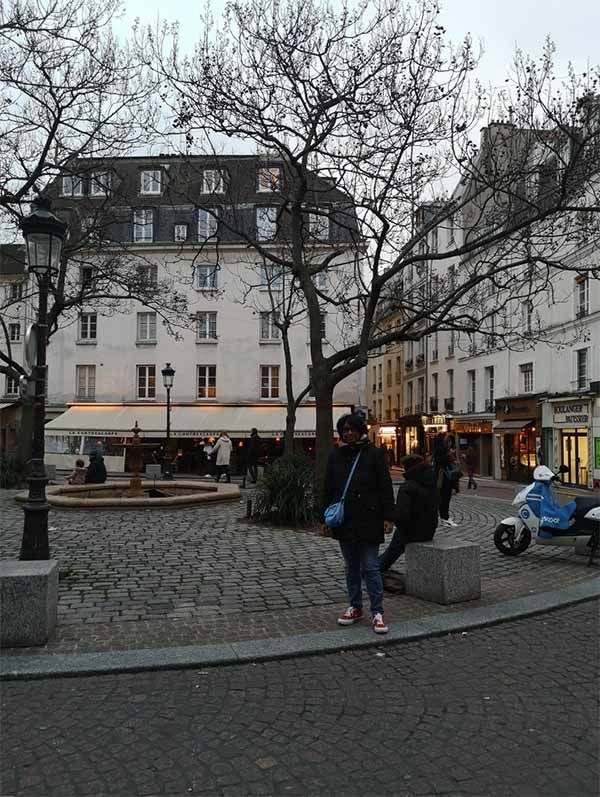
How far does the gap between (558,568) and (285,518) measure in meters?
4.86

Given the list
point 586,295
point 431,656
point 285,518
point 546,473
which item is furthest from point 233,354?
point 431,656

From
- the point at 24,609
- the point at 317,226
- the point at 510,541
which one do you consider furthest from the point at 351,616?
the point at 317,226

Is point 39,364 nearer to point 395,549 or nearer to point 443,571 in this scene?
point 395,549

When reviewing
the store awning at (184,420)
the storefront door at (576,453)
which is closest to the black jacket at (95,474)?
the store awning at (184,420)

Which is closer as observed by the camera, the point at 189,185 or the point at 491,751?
the point at 491,751

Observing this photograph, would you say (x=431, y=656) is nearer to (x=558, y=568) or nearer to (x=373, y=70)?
(x=558, y=568)

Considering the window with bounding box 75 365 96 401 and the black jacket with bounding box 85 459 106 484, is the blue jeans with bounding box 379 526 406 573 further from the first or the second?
the window with bounding box 75 365 96 401

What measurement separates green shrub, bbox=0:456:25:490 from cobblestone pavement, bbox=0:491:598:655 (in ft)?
22.6

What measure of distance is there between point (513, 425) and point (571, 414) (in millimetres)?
3763

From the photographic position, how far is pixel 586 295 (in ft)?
80.3

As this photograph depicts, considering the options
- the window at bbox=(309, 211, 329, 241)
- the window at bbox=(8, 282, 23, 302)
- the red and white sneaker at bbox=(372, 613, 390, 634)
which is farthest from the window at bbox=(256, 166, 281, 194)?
the window at bbox=(8, 282, 23, 302)

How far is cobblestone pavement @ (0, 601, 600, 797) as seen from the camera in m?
2.94

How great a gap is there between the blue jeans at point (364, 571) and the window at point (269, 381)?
28.5 metres

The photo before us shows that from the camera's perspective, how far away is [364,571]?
17.3 feet
